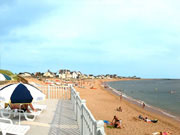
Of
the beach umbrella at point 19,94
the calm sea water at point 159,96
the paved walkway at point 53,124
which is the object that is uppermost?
the beach umbrella at point 19,94

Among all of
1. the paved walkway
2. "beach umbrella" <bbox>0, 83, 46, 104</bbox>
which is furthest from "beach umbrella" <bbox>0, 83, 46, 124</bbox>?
the paved walkway

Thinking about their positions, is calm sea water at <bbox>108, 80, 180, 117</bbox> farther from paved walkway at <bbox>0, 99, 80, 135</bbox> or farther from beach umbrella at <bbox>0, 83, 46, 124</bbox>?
beach umbrella at <bbox>0, 83, 46, 124</bbox>

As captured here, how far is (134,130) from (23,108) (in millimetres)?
8956

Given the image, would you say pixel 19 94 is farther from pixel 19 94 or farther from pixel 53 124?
pixel 53 124

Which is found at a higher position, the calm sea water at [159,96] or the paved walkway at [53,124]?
the paved walkway at [53,124]

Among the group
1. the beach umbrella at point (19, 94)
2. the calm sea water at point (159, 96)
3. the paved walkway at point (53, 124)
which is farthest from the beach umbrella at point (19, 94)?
the calm sea water at point (159, 96)

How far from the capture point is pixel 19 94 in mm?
6164

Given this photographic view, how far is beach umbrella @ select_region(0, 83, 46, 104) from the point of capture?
602 cm

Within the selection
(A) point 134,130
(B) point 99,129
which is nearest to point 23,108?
(B) point 99,129

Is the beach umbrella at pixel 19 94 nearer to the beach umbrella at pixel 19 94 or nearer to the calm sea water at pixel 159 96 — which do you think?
the beach umbrella at pixel 19 94

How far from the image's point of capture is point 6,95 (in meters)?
6.03

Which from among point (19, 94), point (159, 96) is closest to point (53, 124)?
point (19, 94)

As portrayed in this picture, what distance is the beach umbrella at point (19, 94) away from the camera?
6.02 metres

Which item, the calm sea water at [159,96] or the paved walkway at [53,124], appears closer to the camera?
the paved walkway at [53,124]
